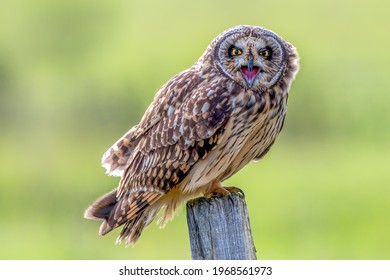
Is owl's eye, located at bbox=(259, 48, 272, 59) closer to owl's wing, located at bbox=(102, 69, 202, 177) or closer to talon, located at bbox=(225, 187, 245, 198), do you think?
owl's wing, located at bbox=(102, 69, 202, 177)

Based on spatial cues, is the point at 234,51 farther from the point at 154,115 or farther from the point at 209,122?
the point at 154,115

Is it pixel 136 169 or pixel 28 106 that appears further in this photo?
pixel 28 106

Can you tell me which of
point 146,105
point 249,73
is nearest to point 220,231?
point 249,73

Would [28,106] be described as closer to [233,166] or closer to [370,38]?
[370,38]

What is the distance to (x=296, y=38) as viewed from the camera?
18156 mm

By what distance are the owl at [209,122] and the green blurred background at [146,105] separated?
372 cm

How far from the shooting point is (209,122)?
759cm

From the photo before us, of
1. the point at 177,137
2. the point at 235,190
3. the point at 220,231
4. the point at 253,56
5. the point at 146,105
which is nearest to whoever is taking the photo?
the point at 220,231

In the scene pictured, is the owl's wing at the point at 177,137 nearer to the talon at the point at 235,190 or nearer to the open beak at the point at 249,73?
the open beak at the point at 249,73

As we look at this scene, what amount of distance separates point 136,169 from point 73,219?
4.67 m

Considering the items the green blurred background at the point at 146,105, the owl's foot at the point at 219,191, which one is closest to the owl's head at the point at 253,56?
the owl's foot at the point at 219,191

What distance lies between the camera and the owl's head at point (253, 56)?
7.53m

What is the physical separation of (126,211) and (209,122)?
64 cm
